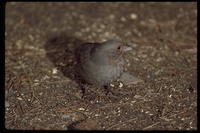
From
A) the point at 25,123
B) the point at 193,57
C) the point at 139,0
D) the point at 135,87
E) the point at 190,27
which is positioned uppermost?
the point at 139,0

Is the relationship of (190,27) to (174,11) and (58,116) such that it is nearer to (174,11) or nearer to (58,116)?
(174,11)

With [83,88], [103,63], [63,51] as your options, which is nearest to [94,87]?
[83,88]

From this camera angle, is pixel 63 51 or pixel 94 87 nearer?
pixel 94 87

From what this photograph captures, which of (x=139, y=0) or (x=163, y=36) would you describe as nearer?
(x=163, y=36)

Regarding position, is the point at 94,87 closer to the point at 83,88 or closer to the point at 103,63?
the point at 83,88

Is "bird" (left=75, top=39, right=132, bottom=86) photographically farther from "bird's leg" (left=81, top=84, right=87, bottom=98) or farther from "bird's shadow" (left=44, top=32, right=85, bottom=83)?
"bird's shadow" (left=44, top=32, right=85, bottom=83)

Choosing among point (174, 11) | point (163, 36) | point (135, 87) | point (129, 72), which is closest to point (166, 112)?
point (135, 87)

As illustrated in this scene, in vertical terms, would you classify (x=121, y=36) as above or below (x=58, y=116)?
above
